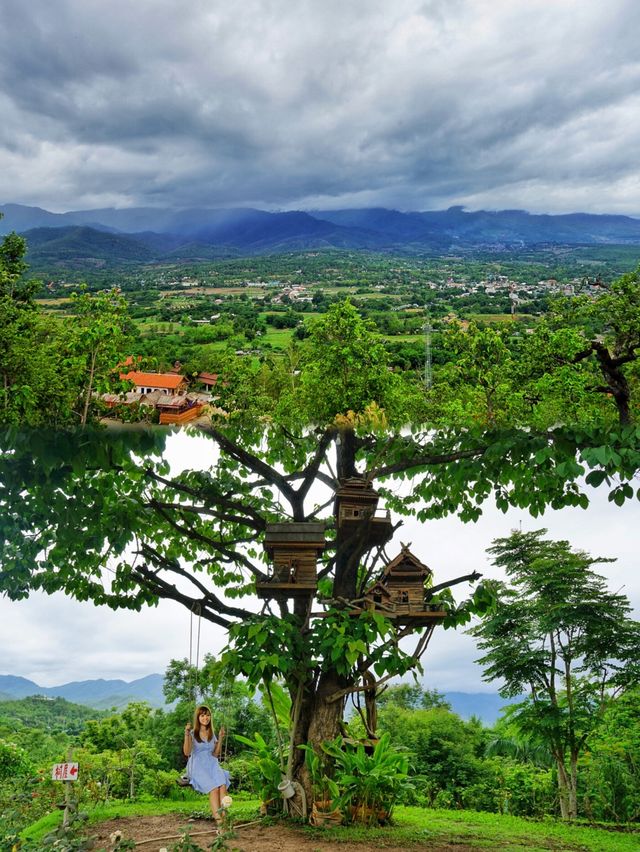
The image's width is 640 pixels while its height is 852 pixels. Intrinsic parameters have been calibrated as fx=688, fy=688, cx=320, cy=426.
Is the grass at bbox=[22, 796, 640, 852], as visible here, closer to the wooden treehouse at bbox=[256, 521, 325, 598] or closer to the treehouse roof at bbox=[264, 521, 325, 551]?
the wooden treehouse at bbox=[256, 521, 325, 598]

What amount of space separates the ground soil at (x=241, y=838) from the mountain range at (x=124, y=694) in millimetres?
7743

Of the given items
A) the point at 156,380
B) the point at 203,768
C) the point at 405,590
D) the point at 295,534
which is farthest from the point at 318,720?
the point at 156,380

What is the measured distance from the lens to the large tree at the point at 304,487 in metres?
5.29

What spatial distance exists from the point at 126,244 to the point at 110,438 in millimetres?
24702

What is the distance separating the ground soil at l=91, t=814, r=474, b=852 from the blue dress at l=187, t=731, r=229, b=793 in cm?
41

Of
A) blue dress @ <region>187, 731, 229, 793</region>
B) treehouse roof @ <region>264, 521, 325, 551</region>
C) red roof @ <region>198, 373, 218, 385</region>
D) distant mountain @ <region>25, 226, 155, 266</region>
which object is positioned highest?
distant mountain @ <region>25, 226, 155, 266</region>

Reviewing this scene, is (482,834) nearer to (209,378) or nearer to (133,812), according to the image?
(133,812)

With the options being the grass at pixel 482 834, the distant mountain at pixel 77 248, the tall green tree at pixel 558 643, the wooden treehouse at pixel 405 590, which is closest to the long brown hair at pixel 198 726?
the grass at pixel 482 834

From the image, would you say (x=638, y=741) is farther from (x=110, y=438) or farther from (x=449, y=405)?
(x=110, y=438)

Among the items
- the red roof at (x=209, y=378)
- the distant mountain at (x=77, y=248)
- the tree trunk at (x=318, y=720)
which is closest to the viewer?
the red roof at (x=209, y=378)

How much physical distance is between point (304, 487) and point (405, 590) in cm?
156

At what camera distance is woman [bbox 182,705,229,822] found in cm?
523

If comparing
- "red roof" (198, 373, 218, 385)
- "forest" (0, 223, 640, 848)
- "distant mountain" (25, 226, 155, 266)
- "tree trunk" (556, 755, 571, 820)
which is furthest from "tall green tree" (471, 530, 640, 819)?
"distant mountain" (25, 226, 155, 266)

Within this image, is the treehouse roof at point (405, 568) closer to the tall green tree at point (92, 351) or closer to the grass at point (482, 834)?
the grass at point (482, 834)
